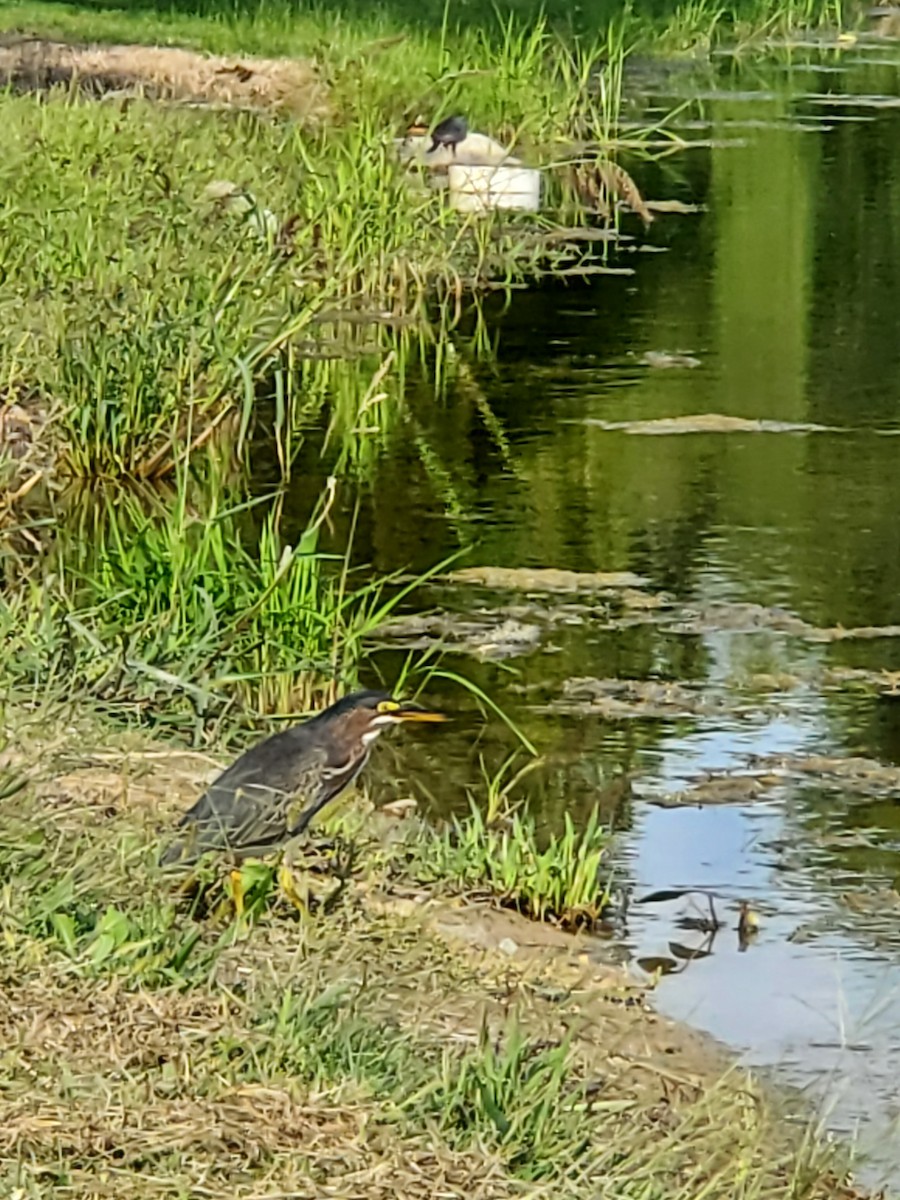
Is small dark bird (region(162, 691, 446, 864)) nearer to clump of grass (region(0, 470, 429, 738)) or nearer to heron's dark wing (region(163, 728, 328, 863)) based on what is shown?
heron's dark wing (region(163, 728, 328, 863))

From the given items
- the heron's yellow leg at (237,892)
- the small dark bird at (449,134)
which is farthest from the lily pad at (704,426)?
the heron's yellow leg at (237,892)

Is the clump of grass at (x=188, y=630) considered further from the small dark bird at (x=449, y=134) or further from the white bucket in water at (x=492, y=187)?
the small dark bird at (x=449, y=134)

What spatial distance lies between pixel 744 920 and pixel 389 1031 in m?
1.36

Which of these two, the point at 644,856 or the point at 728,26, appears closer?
the point at 644,856

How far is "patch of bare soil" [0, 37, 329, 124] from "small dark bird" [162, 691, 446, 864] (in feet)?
27.2

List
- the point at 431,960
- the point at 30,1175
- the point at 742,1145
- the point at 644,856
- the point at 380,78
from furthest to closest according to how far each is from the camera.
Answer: the point at 380,78 → the point at 644,856 → the point at 431,960 → the point at 742,1145 → the point at 30,1175

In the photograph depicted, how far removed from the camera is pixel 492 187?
10961mm

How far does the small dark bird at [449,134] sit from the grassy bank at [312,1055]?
702cm

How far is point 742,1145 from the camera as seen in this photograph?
344 centimetres

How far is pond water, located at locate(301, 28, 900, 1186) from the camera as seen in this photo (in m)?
4.55

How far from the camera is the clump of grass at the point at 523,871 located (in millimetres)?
4531

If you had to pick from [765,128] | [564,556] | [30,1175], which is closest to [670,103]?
[765,128]

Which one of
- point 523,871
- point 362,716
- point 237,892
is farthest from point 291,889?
point 523,871

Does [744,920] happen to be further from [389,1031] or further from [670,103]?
[670,103]
